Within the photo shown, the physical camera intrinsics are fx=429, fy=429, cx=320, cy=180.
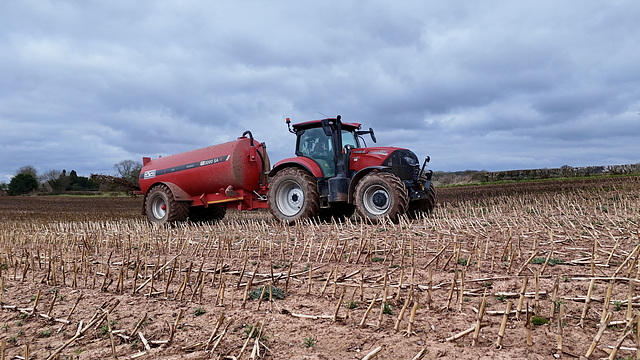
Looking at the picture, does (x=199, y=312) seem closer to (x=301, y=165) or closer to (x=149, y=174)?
(x=301, y=165)

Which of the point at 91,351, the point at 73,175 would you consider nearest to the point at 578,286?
the point at 91,351

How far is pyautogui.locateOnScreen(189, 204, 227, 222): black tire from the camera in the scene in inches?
470

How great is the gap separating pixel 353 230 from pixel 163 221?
20.0 ft

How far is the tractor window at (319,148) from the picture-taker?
30.6ft

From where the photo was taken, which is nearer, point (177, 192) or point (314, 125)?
point (314, 125)

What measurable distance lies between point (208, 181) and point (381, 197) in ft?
15.2

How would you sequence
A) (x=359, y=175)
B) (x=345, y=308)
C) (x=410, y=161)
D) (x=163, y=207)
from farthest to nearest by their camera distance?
(x=163, y=207), (x=410, y=161), (x=359, y=175), (x=345, y=308)

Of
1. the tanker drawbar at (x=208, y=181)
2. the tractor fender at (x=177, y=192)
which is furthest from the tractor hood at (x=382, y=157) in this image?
the tractor fender at (x=177, y=192)

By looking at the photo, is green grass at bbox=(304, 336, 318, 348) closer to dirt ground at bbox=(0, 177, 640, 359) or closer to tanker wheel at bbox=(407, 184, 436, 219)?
dirt ground at bbox=(0, 177, 640, 359)

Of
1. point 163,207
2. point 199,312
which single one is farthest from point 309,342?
point 163,207

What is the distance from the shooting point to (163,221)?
11.2m

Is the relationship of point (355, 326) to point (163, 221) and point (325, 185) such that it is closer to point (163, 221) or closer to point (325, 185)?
point (325, 185)

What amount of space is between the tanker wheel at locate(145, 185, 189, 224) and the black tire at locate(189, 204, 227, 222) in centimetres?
58

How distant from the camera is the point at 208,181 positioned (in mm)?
10797
